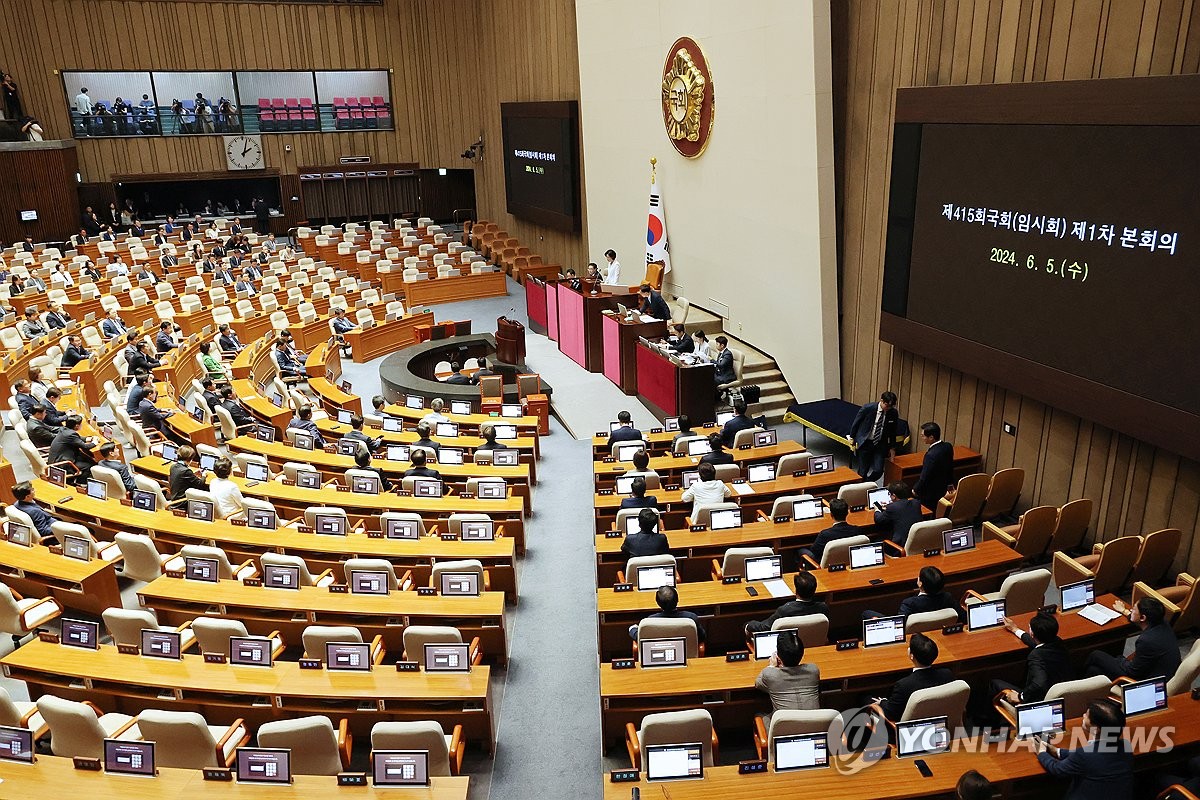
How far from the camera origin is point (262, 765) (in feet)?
14.3

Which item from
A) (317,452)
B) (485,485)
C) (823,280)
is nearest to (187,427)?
(317,452)

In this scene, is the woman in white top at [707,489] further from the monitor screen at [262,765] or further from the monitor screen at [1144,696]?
the monitor screen at [262,765]

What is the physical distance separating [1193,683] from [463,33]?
25.2 m

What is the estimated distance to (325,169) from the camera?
2578 centimetres

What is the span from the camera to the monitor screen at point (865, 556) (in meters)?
6.43

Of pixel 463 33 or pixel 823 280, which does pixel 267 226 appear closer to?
pixel 463 33

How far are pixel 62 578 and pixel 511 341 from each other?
8.65 meters

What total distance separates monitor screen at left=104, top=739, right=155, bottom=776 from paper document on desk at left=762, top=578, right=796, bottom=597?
154 inches

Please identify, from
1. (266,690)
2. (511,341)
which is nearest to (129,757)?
(266,690)

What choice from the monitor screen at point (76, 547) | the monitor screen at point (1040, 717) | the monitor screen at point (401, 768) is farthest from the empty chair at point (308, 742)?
the monitor screen at point (1040, 717)

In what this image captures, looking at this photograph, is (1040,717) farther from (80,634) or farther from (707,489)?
(80,634)

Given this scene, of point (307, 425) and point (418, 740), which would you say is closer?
point (418, 740)

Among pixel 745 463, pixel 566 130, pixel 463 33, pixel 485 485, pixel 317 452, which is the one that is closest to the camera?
pixel 485 485

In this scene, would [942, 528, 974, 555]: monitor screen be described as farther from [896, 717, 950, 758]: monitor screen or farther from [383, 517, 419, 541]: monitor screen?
[383, 517, 419, 541]: monitor screen
